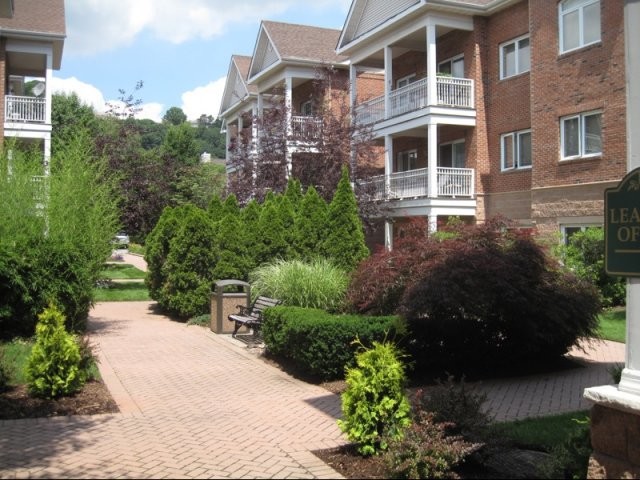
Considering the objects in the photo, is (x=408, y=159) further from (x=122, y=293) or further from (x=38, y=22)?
(x=38, y=22)

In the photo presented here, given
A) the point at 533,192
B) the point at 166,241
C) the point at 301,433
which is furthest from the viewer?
the point at 533,192

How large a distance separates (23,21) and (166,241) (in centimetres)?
1422

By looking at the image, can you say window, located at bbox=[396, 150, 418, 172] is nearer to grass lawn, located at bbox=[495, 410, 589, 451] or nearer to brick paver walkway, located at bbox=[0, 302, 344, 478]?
brick paver walkway, located at bbox=[0, 302, 344, 478]

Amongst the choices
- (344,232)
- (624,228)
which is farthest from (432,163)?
(624,228)

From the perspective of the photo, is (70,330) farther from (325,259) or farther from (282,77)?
(282,77)

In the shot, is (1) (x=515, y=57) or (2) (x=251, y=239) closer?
Result: (2) (x=251, y=239)

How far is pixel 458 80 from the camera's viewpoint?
23328 millimetres

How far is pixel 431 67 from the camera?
22.6 metres

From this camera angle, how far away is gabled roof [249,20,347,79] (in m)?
31.0

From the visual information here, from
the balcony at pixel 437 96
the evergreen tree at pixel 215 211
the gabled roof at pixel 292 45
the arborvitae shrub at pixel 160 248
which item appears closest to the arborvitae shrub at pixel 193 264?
the arborvitae shrub at pixel 160 248

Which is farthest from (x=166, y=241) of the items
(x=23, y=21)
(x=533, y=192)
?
(x=23, y=21)

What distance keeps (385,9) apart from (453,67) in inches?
146

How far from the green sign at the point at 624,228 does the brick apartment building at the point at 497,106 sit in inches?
452

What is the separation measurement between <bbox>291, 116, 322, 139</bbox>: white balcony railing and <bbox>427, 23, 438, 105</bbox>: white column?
4.08 meters
